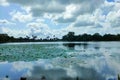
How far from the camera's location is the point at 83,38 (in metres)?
171

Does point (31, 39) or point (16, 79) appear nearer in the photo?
point (16, 79)

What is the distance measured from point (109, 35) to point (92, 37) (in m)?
11.9

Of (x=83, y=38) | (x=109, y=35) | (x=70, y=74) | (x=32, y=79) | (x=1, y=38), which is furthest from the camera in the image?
(x=83, y=38)

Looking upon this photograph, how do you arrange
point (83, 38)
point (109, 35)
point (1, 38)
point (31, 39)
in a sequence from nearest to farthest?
point (1, 38)
point (109, 35)
point (83, 38)
point (31, 39)

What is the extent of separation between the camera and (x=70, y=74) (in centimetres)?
2197

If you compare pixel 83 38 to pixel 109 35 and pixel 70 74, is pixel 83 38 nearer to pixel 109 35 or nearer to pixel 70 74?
pixel 109 35

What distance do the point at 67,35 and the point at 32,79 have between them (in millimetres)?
157554

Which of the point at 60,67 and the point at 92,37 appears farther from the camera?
the point at 92,37

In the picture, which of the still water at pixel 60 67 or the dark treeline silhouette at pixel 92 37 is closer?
the still water at pixel 60 67

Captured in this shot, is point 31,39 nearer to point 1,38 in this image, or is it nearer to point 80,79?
point 1,38

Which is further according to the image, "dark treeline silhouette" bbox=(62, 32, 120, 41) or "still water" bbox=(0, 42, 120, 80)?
"dark treeline silhouette" bbox=(62, 32, 120, 41)

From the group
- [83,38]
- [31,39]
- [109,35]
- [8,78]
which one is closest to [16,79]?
[8,78]

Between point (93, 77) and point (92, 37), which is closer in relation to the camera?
point (93, 77)

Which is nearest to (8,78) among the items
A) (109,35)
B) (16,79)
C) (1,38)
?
(16,79)
